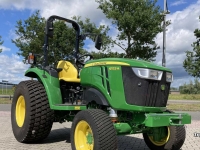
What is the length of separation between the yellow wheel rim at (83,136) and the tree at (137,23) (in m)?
13.5

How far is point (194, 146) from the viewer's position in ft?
19.7

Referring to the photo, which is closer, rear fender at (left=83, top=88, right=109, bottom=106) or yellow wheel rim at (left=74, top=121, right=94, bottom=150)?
yellow wheel rim at (left=74, top=121, right=94, bottom=150)

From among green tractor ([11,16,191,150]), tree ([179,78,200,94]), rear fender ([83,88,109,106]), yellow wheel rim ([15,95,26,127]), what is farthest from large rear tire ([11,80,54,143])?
tree ([179,78,200,94])

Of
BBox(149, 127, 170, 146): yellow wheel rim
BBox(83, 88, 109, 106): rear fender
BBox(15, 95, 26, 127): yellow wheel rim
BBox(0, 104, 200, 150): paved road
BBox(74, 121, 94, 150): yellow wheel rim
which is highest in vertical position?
BBox(83, 88, 109, 106): rear fender

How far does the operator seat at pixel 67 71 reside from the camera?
5684 mm

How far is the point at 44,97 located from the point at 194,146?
331cm

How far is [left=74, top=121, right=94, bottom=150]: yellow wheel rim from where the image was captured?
442 cm

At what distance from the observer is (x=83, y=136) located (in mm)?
4539

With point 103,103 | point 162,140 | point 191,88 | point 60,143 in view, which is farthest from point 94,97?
point 191,88

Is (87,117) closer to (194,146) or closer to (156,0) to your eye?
(194,146)

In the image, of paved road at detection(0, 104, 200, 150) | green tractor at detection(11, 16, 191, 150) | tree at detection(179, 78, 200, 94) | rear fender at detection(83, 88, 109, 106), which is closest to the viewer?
green tractor at detection(11, 16, 191, 150)

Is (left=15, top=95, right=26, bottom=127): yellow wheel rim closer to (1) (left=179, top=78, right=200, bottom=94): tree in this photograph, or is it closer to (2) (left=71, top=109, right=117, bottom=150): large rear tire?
(2) (left=71, top=109, right=117, bottom=150): large rear tire

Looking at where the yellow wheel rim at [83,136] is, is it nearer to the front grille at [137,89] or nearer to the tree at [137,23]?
the front grille at [137,89]

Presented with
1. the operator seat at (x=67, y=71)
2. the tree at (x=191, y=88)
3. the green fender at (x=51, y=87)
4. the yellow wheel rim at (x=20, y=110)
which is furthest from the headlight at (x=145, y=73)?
the tree at (x=191, y=88)
